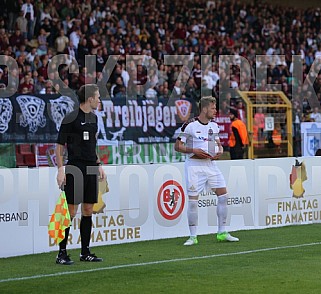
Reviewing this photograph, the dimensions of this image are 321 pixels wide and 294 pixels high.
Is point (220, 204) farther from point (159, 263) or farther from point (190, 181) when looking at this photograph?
point (159, 263)

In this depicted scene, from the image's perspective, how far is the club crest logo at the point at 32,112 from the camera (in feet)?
61.2

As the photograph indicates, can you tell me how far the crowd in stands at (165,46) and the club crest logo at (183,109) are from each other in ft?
3.10

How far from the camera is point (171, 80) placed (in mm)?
24625

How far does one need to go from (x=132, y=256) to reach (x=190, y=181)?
1.96 meters

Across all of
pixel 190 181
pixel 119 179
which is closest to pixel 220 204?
pixel 190 181

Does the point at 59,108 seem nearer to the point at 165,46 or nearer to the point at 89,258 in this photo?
the point at 165,46

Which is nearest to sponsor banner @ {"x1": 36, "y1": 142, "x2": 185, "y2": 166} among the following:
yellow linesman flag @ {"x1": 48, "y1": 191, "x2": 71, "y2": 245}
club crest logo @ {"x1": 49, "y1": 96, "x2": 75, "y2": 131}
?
club crest logo @ {"x1": 49, "y1": 96, "x2": 75, "y2": 131}

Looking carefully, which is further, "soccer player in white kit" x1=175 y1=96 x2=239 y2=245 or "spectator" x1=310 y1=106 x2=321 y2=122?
"spectator" x1=310 y1=106 x2=321 y2=122

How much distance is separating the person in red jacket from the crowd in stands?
128 cm

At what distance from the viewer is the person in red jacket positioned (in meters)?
22.0

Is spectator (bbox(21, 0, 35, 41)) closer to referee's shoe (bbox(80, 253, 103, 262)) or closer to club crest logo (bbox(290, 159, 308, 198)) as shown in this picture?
club crest logo (bbox(290, 159, 308, 198))

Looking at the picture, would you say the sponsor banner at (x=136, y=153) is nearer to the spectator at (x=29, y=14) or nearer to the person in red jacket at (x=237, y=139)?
the person in red jacket at (x=237, y=139)

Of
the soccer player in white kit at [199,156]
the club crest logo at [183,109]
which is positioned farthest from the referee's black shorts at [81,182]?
the club crest logo at [183,109]

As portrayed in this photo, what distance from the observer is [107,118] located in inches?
811
